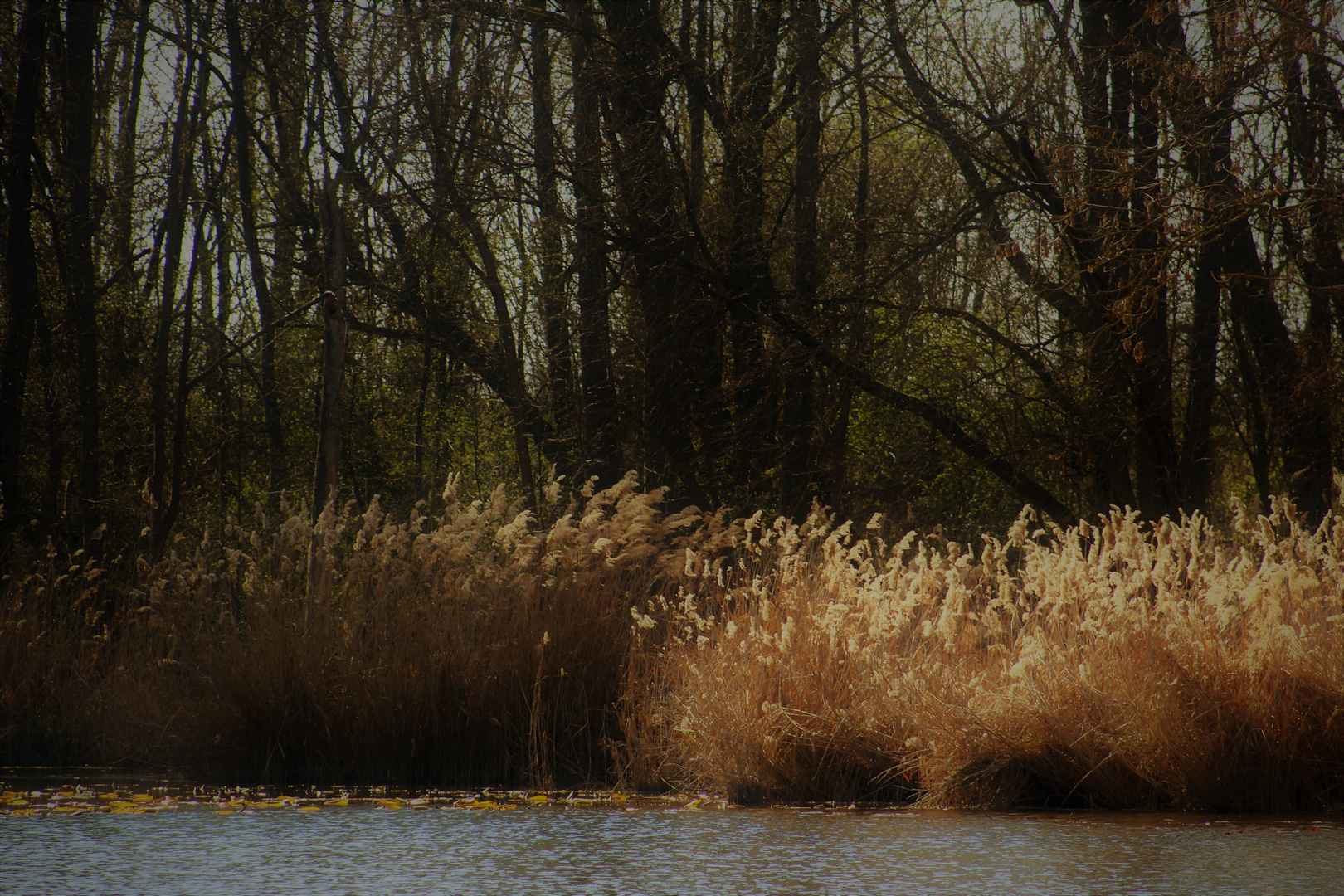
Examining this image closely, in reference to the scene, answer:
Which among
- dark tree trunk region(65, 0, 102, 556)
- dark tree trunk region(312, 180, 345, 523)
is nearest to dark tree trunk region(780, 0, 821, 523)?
dark tree trunk region(312, 180, 345, 523)

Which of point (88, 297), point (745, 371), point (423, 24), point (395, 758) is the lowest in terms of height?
A: point (395, 758)

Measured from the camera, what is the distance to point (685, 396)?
36.6 feet

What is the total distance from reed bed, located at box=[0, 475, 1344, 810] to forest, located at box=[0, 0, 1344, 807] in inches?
1.1

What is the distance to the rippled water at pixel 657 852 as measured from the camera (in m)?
3.17

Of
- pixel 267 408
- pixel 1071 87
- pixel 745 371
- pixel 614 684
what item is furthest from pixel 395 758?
pixel 267 408

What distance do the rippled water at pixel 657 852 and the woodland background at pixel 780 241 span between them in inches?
209

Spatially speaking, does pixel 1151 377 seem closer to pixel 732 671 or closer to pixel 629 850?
pixel 732 671

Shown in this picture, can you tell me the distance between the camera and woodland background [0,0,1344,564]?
9844 mm

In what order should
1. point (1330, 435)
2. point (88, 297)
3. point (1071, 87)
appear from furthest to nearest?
point (88, 297), point (1071, 87), point (1330, 435)

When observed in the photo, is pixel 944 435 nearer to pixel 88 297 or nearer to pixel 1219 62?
pixel 1219 62

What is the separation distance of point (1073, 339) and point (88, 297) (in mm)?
9193

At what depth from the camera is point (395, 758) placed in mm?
5945

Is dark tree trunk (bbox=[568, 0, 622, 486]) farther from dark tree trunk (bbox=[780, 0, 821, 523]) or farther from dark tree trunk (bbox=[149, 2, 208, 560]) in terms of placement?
dark tree trunk (bbox=[149, 2, 208, 560])

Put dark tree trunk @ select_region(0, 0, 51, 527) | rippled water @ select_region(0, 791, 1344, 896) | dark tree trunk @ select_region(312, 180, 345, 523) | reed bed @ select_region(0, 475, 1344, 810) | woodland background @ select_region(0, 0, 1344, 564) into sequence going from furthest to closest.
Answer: dark tree trunk @ select_region(0, 0, 51, 527)
woodland background @ select_region(0, 0, 1344, 564)
dark tree trunk @ select_region(312, 180, 345, 523)
reed bed @ select_region(0, 475, 1344, 810)
rippled water @ select_region(0, 791, 1344, 896)
